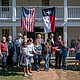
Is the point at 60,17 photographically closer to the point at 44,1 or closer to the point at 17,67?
the point at 44,1

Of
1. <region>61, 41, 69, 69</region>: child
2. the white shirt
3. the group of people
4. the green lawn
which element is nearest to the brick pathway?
the green lawn

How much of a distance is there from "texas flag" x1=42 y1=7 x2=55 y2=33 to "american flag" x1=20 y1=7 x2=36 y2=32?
2.63ft

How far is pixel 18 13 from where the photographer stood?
77.6 ft

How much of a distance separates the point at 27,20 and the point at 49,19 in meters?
1.55

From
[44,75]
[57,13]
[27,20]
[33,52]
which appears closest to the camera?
[44,75]

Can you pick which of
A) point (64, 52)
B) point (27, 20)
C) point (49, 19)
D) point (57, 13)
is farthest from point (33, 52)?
point (57, 13)

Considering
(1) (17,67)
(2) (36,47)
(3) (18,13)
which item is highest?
(3) (18,13)

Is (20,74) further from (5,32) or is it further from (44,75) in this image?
(5,32)

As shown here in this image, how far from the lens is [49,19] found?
73.4ft

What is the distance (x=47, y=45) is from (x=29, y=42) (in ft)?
4.26

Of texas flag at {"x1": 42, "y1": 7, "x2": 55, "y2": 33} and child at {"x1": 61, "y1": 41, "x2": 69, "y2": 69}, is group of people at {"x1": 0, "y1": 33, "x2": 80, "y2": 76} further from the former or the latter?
texas flag at {"x1": 42, "y1": 7, "x2": 55, "y2": 33}

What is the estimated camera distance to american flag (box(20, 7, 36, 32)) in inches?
870

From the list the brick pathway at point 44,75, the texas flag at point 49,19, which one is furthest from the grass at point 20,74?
the texas flag at point 49,19

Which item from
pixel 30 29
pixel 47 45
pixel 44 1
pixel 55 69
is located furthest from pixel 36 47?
pixel 44 1
